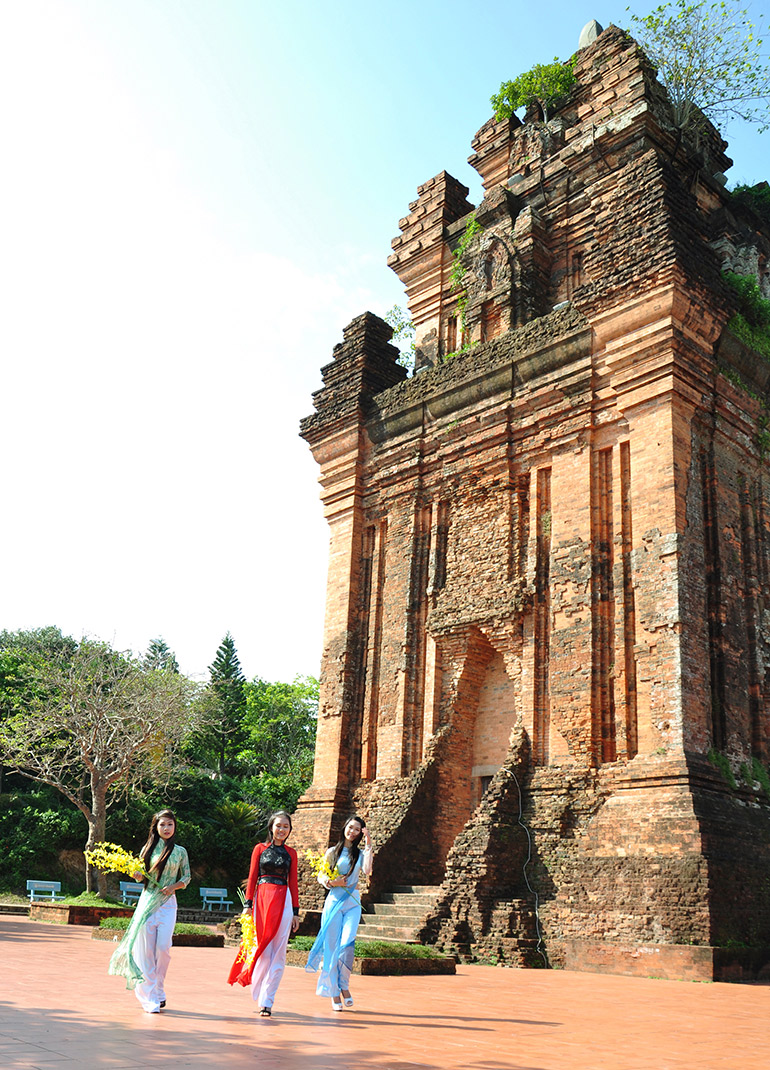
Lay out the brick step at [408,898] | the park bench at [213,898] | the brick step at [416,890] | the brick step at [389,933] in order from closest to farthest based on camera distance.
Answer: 1. the brick step at [389,933]
2. the brick step at [408,898]
3. the brick step at [416,890]
4. the park bench at [213,898]

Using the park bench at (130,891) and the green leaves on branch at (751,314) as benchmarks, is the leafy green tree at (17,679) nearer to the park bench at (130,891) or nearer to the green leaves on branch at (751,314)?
the park bench at (130,891)

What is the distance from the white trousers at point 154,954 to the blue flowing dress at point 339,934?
4.23 ft

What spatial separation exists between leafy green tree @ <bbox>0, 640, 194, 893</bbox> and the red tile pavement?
11393 mm

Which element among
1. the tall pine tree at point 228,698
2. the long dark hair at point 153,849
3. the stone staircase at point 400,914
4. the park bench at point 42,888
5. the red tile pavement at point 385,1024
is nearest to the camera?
the red tile pavement at point 385,1024

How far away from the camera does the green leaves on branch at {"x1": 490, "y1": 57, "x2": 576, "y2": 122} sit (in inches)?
832

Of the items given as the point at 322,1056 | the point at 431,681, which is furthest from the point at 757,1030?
the point at 431,681

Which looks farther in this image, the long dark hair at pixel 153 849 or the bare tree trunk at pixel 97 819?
the bare tree trunk at pixel 97 819

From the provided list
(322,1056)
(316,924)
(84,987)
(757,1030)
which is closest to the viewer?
(322,1056)

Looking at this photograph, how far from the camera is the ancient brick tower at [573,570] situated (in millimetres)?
12453

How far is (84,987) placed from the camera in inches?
314

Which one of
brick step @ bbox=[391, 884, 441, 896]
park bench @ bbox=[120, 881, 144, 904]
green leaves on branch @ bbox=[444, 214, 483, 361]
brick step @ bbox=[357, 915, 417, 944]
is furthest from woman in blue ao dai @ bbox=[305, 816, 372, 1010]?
park bench @ bbox=[120, 881, 144, 904]

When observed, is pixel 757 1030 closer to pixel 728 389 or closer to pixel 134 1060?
pixel 134 1060

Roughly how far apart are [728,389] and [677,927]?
819cm

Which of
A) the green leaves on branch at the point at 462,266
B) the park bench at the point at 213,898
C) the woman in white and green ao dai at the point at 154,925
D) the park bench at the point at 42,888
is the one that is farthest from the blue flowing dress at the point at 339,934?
the park bench at the point at 213,898
